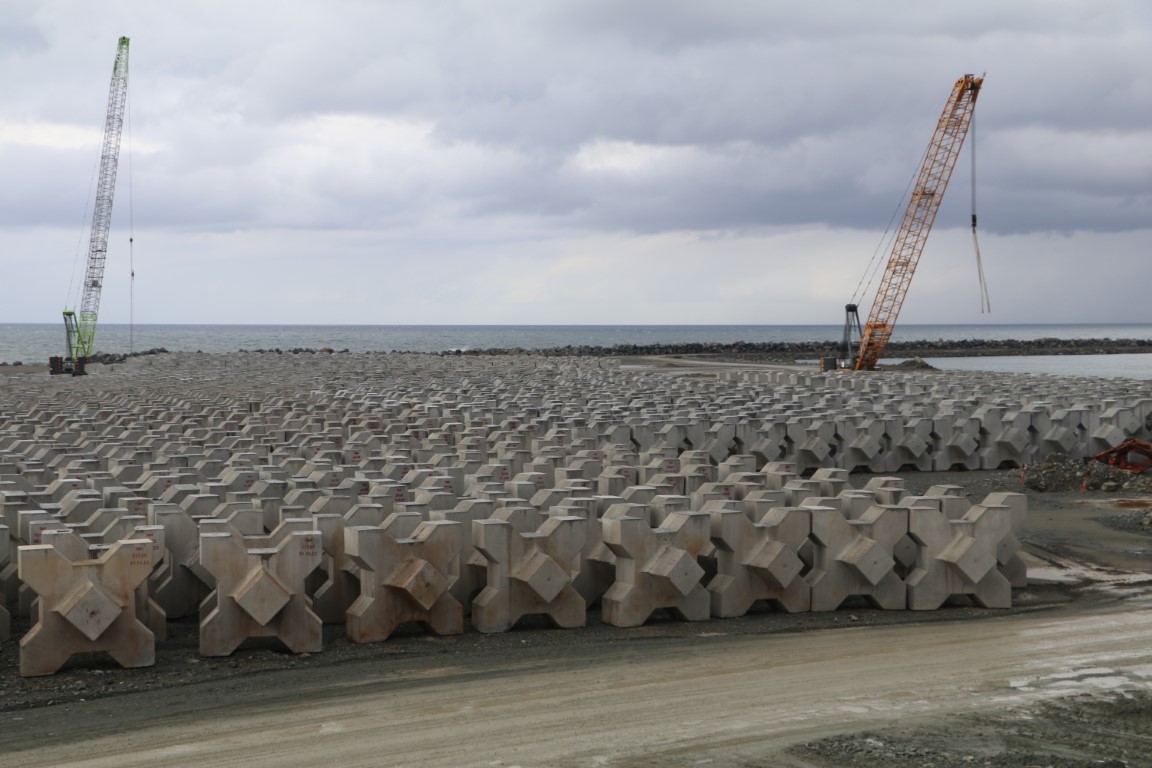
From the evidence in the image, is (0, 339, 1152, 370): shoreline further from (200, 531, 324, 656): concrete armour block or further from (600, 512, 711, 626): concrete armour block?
(200, 531, 324, 656): concrete armour block

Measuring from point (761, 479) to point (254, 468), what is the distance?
4.95 m

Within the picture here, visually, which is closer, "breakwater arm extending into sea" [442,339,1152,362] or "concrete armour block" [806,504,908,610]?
"concrete armour block" [806,504,908,610]

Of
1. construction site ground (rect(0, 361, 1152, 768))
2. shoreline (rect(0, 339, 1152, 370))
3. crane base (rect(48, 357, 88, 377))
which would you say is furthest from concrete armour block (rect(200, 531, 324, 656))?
shoreline (rect(0, 339, 1152, 370))

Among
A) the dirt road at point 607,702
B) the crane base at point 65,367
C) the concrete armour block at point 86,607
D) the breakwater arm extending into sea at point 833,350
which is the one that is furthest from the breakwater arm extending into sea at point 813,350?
the concrete armour block at point 86,607

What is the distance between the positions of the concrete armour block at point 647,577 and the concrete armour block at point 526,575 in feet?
0.88

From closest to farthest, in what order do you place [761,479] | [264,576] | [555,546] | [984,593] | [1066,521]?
[264,576] < [555,546] < [984,593] < [761,479] < [1066,521]

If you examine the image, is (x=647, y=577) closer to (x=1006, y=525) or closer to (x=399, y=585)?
(x=399, y=585)

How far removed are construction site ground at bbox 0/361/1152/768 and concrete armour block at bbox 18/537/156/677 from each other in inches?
5.4

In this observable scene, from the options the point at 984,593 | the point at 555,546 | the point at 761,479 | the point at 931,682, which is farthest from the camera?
the point at 761,479

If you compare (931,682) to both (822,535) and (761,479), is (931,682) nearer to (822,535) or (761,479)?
(822,535)

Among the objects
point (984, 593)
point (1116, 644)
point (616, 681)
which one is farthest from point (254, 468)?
point (1116, 644)

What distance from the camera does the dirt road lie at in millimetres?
6000

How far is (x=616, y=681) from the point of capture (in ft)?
24.0

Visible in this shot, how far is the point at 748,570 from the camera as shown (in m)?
9.30
